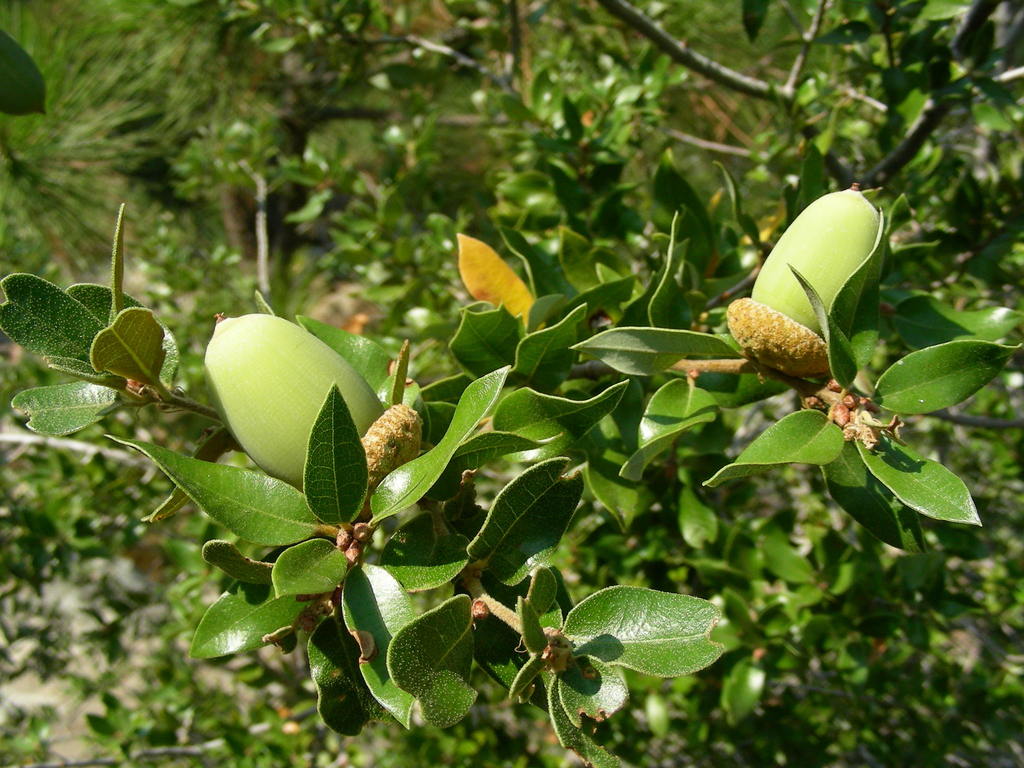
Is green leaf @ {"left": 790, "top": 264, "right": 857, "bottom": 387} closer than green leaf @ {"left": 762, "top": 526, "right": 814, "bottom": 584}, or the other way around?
green leaf @ {"left": 790, "top": 264, "right": 857, "bottom": 387}

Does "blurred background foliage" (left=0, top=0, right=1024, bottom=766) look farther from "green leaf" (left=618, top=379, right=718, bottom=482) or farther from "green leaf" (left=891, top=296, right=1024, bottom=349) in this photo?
"green leaf" (left=618, top=379, right=718, bottom=482)

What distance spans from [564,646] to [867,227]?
48 cm

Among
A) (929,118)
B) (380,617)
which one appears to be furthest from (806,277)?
(929,118)

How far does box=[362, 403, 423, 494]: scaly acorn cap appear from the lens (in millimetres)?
637

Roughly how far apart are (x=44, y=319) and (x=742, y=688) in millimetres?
1232

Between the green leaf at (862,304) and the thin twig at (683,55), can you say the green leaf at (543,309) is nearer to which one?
the green leaf at (862,304)

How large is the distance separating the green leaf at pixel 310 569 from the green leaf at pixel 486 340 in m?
0.31

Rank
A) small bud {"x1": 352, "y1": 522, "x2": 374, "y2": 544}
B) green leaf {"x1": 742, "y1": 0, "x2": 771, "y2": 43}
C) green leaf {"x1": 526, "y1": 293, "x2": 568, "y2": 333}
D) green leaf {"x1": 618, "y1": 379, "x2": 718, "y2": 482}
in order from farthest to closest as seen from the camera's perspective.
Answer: green leaf {"x1": 742, "y1": 0, "x2": 771, "y2": 43}
green leaf {"x1": 526, "y1": 293, "x2": 568, "y2": 333}
green leaf {"x1": 618, "y1": 379, "x2": 718, "y2": 482}
small bud {"x1": 352, "y1": 522, "x2": 374, "y2": 544}

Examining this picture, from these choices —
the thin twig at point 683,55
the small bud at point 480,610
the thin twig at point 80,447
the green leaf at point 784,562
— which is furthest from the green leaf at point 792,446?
the thin twig at point 80,447

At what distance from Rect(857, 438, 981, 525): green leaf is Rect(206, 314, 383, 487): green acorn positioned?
0.48 meters

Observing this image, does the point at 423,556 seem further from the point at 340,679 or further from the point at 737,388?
the point at 737,388

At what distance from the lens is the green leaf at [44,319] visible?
1.96ft

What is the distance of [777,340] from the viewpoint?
69 centimetres

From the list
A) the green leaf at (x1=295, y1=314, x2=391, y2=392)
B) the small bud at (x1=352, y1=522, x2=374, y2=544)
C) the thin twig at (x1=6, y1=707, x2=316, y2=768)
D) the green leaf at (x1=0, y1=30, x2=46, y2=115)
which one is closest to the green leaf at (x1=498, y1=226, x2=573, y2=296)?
the green leaf at (x1=295, y1=314, x2=391, y2=392)
